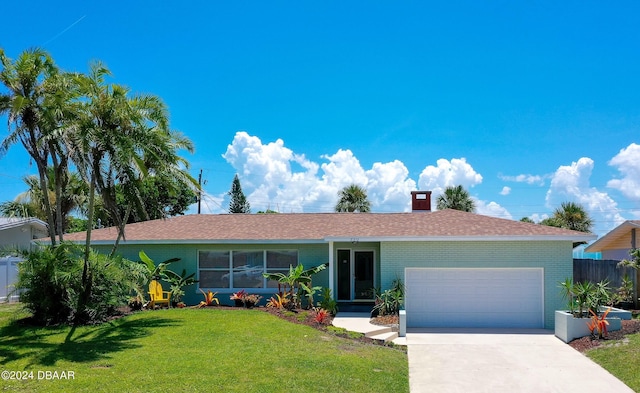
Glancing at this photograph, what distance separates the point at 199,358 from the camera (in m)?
10.2

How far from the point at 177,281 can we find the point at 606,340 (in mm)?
12865

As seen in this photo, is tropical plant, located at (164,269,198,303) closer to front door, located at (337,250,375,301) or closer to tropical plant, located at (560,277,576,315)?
front door, located at (337,250,375,301)

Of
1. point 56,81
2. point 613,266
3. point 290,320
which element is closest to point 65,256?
point 56,81

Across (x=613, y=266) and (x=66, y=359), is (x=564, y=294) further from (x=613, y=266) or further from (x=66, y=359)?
(x=66, y=359)

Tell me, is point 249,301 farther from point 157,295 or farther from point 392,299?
point 392,299

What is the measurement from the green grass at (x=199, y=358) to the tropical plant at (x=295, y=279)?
2781 mm

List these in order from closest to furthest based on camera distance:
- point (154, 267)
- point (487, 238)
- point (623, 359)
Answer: point (623, 359), point (487, 238), point (154, 267)

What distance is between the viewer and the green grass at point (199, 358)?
338 inches

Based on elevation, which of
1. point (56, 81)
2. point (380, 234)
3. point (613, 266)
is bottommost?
point (613, 266)

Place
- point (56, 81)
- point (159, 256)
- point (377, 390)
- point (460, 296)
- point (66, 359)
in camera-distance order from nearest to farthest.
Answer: point (377, 390)
point (66, 359)
point (56, 81)
point (460, 296)
point (159, 256)

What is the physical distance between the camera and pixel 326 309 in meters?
16.4

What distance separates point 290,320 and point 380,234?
406 centimetres

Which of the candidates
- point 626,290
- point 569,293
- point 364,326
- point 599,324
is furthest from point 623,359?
point 626,290

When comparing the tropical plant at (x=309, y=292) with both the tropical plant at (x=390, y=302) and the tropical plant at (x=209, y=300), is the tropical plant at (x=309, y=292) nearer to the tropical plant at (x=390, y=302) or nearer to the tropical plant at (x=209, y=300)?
the tropical plant at (x=390, y=302)
